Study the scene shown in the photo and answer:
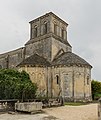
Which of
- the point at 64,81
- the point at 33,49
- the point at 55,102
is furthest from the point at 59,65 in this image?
the point at 55,102

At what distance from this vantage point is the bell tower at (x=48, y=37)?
33.4 metres

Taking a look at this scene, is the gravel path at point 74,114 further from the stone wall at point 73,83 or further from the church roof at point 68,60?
the church roof at point 68,60

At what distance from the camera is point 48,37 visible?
33688 millimetres

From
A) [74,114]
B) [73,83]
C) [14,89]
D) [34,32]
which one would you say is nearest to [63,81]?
[73,83]

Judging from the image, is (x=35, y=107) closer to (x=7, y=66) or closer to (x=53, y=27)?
(x=53, y=27)

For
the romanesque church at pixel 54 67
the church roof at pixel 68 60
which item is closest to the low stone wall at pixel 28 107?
the romanesque church at pixel 54 67

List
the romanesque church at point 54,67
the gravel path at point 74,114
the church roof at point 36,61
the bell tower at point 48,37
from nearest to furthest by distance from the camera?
the gravel path at point 74,114
the romanesque church at point 54,67
the church roof at point 36,61
the bell tower at point 48,37

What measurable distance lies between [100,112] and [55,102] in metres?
10.6

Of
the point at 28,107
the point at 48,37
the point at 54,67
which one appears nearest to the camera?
the point at 28,107

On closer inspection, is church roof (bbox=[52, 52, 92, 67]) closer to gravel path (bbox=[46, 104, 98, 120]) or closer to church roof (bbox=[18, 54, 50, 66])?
church roof (bbox=[18, 54, 50, 66])

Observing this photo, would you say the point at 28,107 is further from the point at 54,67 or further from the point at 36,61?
the point at 36,61

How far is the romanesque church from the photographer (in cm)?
2978

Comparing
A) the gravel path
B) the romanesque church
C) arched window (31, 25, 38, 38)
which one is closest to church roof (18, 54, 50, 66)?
the romanesque church

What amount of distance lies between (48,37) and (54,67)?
549 centimetres
